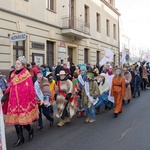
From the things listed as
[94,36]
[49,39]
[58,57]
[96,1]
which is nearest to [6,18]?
[49,39]

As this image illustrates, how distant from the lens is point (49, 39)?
1794 centimetres

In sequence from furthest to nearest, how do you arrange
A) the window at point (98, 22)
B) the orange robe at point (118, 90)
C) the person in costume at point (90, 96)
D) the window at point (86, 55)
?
the window at point (98, 22) < the window at point (86, 55) < the orange robe at point (118, 90) < the person in costume at point (90, 96)

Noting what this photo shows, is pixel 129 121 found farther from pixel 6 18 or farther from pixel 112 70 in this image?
pixel 6 18

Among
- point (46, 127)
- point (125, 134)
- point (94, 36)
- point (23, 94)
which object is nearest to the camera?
point (23, 94)

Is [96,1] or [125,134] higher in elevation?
[96,1]

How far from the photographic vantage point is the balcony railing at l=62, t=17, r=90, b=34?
64.8ft

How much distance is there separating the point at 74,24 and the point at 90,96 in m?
13.8

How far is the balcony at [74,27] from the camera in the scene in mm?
19531

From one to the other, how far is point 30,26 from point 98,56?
14.3m

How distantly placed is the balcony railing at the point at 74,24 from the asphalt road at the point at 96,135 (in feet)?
40.2

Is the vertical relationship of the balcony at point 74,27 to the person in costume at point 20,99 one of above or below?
above

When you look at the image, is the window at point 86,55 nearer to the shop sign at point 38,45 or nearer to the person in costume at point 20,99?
the shop sign at point 38,45

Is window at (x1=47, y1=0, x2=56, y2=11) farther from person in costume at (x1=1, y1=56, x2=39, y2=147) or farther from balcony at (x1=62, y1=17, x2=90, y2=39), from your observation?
person in costume at (x1=1, y1=56, x2=39, y2=147)

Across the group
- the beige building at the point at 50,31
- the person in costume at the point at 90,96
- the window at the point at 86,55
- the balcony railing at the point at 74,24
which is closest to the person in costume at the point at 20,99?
the person in costume at the point at 90,96
